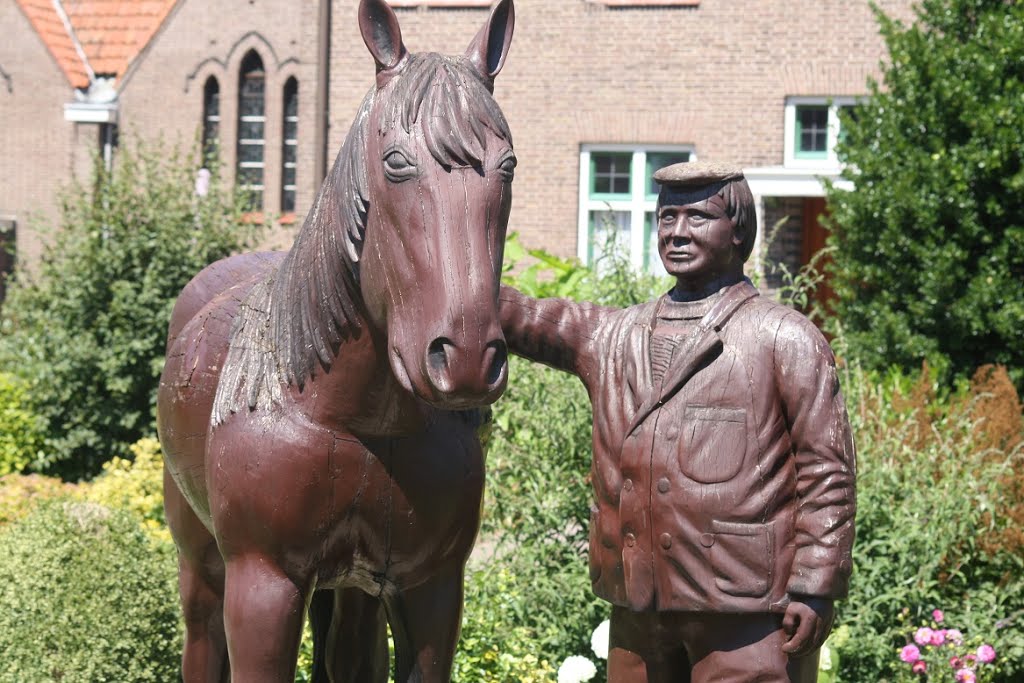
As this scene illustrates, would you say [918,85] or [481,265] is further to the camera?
[918,85]

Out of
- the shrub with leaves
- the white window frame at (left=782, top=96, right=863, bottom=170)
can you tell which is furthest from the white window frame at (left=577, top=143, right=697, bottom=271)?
the shrub with leaves

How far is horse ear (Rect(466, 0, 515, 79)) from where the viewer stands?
2453 millimetres

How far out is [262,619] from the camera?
8.90ft

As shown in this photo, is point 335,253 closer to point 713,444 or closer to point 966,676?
point 713,444

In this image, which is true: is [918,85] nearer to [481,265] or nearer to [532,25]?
[532,25]

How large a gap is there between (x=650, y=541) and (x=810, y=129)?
36.0ft

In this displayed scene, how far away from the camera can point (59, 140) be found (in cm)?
1827

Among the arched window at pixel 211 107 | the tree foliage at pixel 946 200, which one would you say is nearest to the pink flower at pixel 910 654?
the tree foliage at pixel 946 200

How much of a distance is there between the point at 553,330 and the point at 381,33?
1.23 meters

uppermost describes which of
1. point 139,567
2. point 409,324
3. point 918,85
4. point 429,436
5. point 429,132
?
point 918,85

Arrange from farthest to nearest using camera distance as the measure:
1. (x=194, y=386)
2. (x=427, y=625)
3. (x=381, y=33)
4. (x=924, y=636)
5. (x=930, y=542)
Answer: (x=930, y=542) < (x=924, y=636) < (x=194, y=386) < (x=427, y=625) < (x=381, y=33)

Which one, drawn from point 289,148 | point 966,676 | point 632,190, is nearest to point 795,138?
point 632,190

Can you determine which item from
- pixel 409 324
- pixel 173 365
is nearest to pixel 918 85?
pixel 173 365

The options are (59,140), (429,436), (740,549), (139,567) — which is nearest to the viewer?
(429,436)
